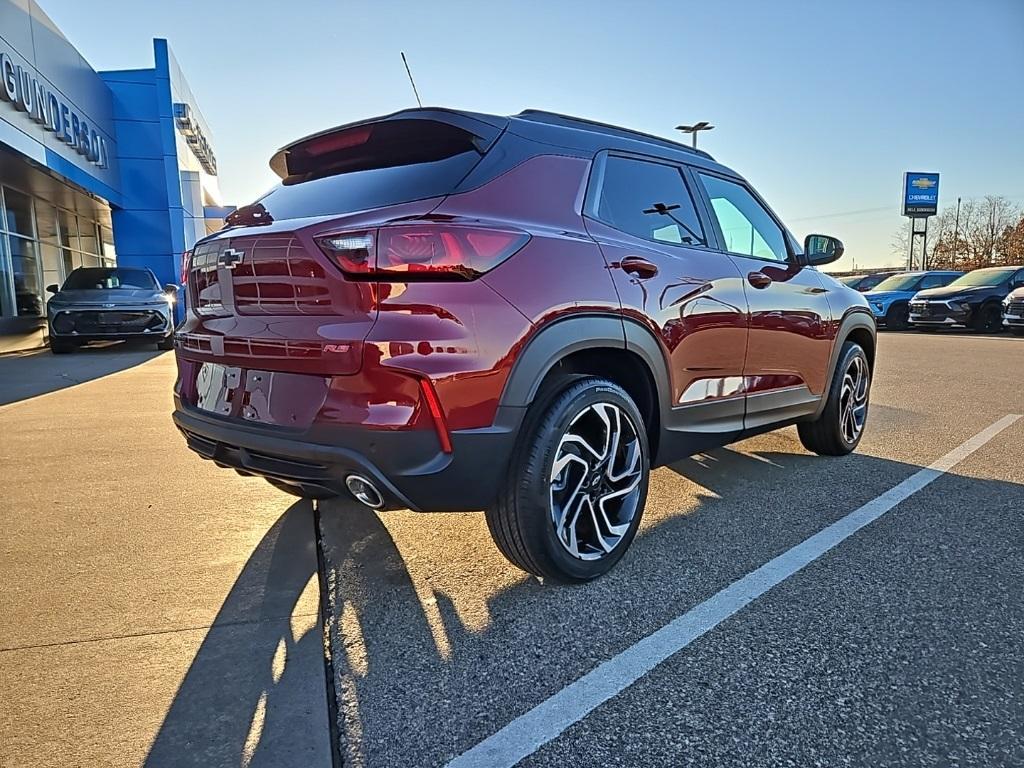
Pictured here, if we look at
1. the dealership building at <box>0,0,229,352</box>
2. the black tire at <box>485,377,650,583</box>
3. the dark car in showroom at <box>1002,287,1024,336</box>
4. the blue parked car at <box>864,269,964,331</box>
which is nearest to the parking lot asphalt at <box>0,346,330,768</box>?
the black tire at <box>485,377,650,583</box>

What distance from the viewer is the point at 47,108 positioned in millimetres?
14016

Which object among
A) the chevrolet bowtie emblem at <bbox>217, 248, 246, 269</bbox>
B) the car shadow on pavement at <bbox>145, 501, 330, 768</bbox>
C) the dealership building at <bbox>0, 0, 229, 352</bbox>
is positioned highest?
the dealership building at <bbox>0, 0, 229, 352</bbox>

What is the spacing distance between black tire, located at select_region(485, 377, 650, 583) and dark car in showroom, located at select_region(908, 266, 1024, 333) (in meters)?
18.2

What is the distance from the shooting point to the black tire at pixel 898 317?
2025 centimetres

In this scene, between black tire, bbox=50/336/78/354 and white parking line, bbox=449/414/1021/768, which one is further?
black tire, bbox=50/336/78/354

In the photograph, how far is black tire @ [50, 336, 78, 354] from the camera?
11.8m

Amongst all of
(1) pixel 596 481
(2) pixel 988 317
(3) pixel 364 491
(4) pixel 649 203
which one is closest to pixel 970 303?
(2) pixel 988 317

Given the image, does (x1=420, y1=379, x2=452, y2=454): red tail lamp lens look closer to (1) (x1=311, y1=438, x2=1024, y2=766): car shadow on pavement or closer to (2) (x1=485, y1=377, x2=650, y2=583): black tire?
(2) (x1=485, y1=377, x2=650, y2=583): black tire

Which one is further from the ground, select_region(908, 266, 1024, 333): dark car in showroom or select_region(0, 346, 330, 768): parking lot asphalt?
select_region(908, 266, 1024, 333): dark car in showroom

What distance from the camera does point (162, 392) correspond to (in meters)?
7.50

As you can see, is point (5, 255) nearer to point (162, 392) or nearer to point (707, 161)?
point (162, 392)

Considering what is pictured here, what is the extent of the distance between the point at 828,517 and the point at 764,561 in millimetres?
738

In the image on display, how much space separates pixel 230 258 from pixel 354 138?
2.33 feet

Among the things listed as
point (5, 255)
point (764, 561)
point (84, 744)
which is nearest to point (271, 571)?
point (84, 744)
